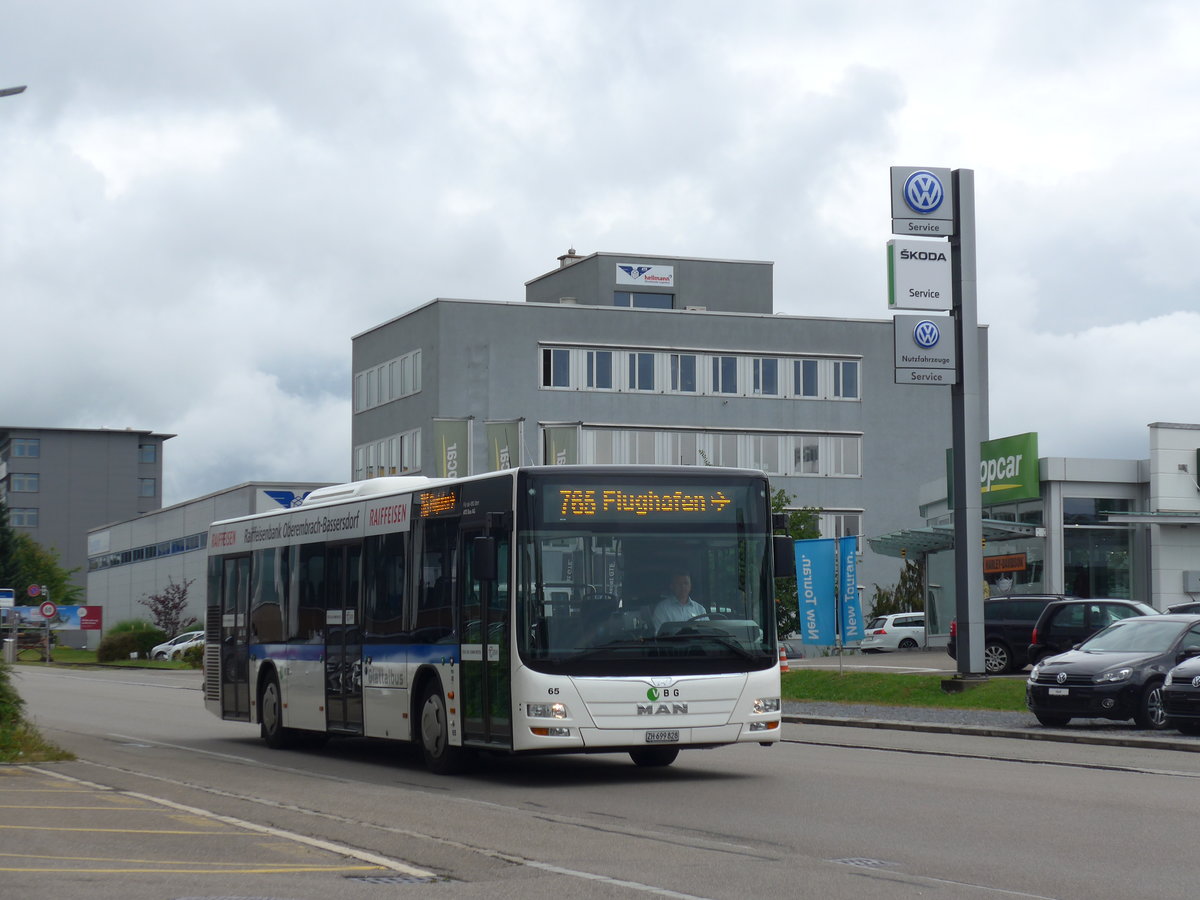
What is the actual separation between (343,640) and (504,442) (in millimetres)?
31350

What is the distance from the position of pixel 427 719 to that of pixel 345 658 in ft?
6.93

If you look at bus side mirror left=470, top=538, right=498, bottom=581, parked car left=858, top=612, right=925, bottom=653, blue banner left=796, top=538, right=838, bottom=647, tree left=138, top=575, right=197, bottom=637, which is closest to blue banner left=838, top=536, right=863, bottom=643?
blue banner left=796, top=538, right=838, bottom=647

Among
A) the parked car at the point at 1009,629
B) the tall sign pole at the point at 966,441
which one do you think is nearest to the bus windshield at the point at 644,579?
the tall sign pole at the point at 966,441

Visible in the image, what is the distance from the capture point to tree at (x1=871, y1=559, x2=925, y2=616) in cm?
6906

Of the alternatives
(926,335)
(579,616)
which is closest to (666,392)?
(926,335)

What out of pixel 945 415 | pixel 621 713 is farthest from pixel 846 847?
pixel 945 415

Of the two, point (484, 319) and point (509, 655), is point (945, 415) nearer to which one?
point (484, 319)

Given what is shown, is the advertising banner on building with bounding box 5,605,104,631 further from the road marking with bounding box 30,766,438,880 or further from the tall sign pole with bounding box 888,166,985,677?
the road marking with bounding box 30,766,438,880

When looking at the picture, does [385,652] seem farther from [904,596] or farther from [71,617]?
[71,617]

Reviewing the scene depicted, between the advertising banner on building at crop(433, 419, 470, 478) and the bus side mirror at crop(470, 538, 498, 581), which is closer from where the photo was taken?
the bus side mirror at crop(470, 538, 498, 581)

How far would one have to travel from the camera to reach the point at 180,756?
19828mm

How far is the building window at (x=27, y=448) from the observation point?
15312cm

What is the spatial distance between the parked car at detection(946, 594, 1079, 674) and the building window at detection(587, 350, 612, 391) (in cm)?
4277

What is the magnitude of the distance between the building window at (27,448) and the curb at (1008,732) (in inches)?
5408
